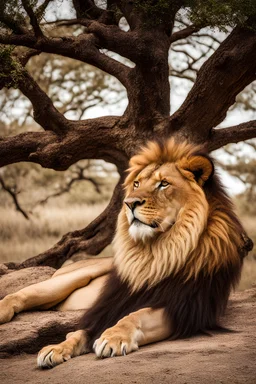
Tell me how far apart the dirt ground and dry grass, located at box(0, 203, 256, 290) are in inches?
238

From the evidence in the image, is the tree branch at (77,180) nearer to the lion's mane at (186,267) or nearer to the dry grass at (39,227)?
the dry grass at (39,227)

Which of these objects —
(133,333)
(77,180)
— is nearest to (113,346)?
(133,333)

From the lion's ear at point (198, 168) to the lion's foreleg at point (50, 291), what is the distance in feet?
3.83

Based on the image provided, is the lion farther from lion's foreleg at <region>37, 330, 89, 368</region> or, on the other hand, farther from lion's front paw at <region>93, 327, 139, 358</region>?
lion's front paw at <region>93, 327, 139, 358</region>

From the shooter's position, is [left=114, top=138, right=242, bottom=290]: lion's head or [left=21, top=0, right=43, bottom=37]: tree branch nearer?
[left=114, top=138, right=242, bottom=290]: lion's head

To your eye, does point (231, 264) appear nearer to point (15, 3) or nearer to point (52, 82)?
point (15, 3)

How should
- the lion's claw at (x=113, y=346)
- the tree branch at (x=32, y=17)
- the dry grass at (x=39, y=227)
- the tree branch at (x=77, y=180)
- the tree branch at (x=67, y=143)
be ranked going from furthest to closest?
the tree branch at (x=77, y=180)
the dry grass at (x=39, y=227)
the tree branch at (x=67, y=143)
the tree branch at (x=32, y=17)
the lion's claw at (x=113, y=346)

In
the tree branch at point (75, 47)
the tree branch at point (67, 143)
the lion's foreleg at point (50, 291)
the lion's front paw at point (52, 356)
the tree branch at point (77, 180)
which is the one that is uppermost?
the tree branch at point (75, 47)

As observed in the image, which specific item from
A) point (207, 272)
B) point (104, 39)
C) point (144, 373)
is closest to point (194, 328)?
point (207, 272)

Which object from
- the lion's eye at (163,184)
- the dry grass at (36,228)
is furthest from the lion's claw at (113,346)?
the dry grass at (36,228)

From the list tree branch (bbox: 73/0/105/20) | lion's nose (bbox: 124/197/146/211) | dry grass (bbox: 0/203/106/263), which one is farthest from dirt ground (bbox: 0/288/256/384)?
dry grass (bbox: 0/203/106/263)

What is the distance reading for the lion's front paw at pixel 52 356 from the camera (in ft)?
11.2

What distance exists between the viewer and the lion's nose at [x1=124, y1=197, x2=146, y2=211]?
381 centimetres

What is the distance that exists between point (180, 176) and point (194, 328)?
0.86 m
